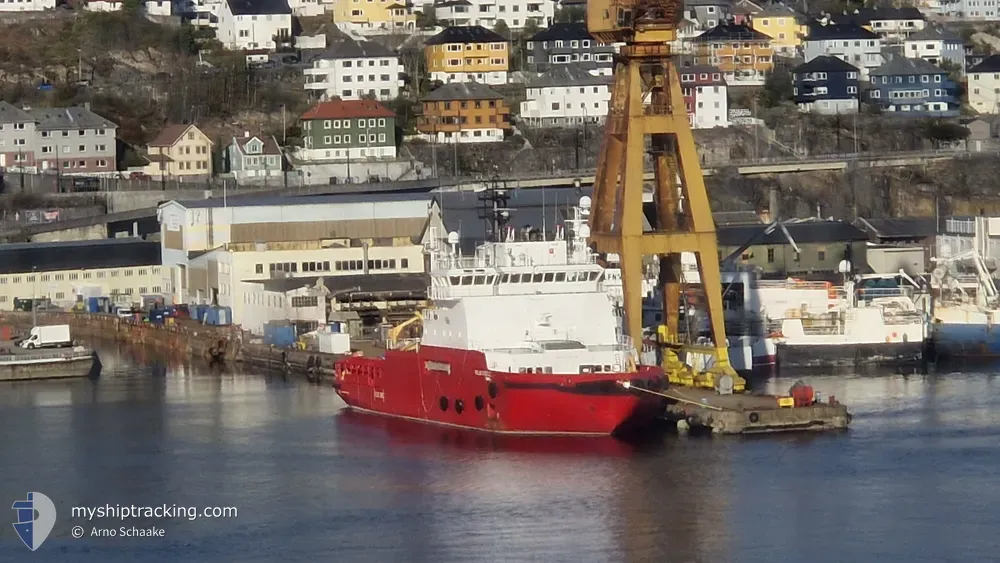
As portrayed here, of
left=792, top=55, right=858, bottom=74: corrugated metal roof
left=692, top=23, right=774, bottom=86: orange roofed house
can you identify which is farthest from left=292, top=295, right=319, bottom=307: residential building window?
left=692, top=23, right=774, bottom=86: orange roofed house

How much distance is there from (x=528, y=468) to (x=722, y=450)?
2448 millimetres

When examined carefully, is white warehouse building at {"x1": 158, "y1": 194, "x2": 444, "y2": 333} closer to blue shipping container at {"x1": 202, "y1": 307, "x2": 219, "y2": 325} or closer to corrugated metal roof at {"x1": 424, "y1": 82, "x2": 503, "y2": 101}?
blue shipping container at {"x1": 202, "y1": 307, "x2": 219, "y2": 325}

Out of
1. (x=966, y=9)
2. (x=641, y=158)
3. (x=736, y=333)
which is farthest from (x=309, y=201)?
(x=966, y=9)

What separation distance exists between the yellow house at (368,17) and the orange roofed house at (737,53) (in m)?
9.71

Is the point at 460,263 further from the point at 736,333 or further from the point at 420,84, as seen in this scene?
the point at 420,84

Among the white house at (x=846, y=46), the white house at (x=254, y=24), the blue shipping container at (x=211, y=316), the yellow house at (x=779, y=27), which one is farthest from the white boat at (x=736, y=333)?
the yellow house at (x=779, y=27)

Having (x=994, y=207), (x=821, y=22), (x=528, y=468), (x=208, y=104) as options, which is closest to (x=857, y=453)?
(x=528, y=468)

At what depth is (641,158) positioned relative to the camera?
29.1 metres

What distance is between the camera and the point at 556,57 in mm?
70562

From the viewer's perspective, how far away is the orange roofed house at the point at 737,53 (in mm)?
71125

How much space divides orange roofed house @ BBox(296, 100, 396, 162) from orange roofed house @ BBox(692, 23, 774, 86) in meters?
12.8

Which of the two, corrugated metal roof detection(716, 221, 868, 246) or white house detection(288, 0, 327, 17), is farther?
white house detection(288, 0, 327, 17)

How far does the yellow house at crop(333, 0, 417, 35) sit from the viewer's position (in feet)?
240

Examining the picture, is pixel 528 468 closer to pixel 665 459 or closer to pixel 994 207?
pixel 665 459
